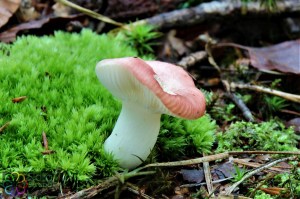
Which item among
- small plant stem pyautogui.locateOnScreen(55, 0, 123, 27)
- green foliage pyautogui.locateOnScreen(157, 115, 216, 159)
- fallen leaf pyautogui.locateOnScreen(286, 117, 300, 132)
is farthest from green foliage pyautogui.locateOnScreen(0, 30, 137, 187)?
fallen leaf pyautogui.locateOnScreen(286, 117, 300, 132)

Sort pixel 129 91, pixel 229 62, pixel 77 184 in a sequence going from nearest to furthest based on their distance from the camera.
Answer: pixel 129 91 < pixel 77 184 < pixel 229 62

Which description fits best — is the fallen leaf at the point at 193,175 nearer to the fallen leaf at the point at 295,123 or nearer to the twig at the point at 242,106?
the twig at the point at 242,106

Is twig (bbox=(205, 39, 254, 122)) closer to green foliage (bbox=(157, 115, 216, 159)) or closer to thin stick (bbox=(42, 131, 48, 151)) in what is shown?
green foliage (bbox=(157, 115, 216, 159))

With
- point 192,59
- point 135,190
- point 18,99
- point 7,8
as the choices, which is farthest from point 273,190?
point 7,8

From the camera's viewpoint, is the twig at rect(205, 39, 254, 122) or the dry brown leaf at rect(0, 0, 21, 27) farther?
the dry brown leaf at rect(0, 0, 21, 27)

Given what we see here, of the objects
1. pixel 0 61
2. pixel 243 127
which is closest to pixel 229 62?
pixel 243 127

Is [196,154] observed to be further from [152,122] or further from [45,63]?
[45,63]

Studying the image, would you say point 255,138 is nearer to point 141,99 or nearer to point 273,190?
point 273,190
